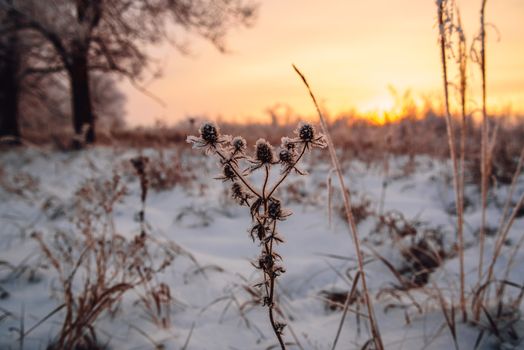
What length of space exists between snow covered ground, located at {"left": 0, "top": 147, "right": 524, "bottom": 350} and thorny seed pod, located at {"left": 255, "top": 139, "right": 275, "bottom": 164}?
1.54ft

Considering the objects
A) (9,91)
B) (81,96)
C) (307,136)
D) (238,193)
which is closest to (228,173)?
(238,193)

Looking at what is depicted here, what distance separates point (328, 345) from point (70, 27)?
A: 6.94 meters

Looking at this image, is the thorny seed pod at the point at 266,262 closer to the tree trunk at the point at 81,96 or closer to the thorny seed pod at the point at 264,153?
the thorny seed pod at the point at 264,153

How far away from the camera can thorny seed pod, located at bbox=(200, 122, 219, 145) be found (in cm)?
65

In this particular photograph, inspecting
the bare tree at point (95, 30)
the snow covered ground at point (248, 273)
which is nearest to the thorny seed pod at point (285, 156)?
the snow covered ground at point (248, 273)

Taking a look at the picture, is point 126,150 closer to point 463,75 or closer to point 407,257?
point 407,257

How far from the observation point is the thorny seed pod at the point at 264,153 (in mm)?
684

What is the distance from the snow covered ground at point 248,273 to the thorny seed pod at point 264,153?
468mm

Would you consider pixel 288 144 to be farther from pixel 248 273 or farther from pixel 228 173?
pixel 248 273

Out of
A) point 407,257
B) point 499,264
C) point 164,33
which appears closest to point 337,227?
point 407,257

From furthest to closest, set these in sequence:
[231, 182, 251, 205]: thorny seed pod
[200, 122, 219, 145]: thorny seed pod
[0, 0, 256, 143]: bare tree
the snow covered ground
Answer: [0, 0, 256, 143]: bare tree → the snow covered ground → [231, 182, 251, 205]: thorny seed pod → [200, 122, 219, 145]: thorny seed pod

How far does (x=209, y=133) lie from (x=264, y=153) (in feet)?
0.38

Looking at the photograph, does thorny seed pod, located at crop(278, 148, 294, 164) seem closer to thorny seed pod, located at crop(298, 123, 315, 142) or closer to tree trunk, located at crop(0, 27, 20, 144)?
thorny seed pod, located at crop(298, 123, 315, 142)

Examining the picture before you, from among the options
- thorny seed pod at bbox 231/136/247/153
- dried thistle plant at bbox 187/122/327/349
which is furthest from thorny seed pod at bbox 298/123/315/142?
thorny seed pod at bbox 231/136/247/153
